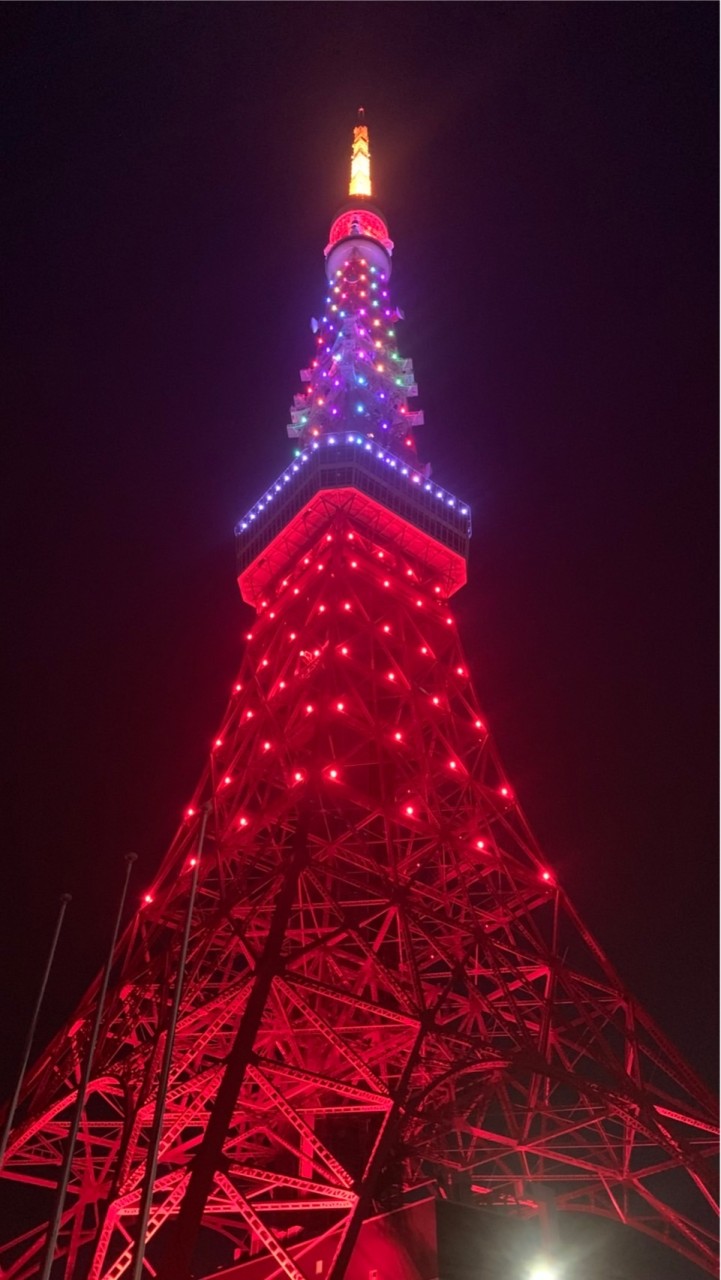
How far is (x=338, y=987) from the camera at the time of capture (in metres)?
14.0

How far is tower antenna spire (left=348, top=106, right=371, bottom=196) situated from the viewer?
102 feet

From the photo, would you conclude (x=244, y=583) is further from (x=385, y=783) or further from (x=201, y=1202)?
(x=201, y=1202)

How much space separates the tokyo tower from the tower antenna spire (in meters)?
10.6

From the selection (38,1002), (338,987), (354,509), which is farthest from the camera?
(354,509)

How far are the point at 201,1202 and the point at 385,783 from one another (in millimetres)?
7443

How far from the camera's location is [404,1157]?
1272cm

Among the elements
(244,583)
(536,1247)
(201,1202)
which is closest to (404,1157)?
(536,1247)

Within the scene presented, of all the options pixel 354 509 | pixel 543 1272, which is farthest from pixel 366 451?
pixel 543 1272

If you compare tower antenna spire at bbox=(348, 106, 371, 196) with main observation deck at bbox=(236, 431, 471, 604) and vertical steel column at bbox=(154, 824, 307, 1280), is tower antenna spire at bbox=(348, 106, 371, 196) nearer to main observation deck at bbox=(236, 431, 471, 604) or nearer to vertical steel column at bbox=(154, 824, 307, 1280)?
main observation deck at bbox=(236, 431, 471, 604)

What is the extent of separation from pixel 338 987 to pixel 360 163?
1066 inches

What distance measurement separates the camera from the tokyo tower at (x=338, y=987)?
11492 millimetres

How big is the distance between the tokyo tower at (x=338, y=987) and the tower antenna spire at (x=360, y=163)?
10628 millimetres

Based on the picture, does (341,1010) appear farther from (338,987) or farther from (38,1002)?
(38,1002)

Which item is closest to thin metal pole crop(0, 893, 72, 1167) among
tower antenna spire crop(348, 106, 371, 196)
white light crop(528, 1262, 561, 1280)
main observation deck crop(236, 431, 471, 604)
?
white light crop(528, 1262, 561, 1280)
